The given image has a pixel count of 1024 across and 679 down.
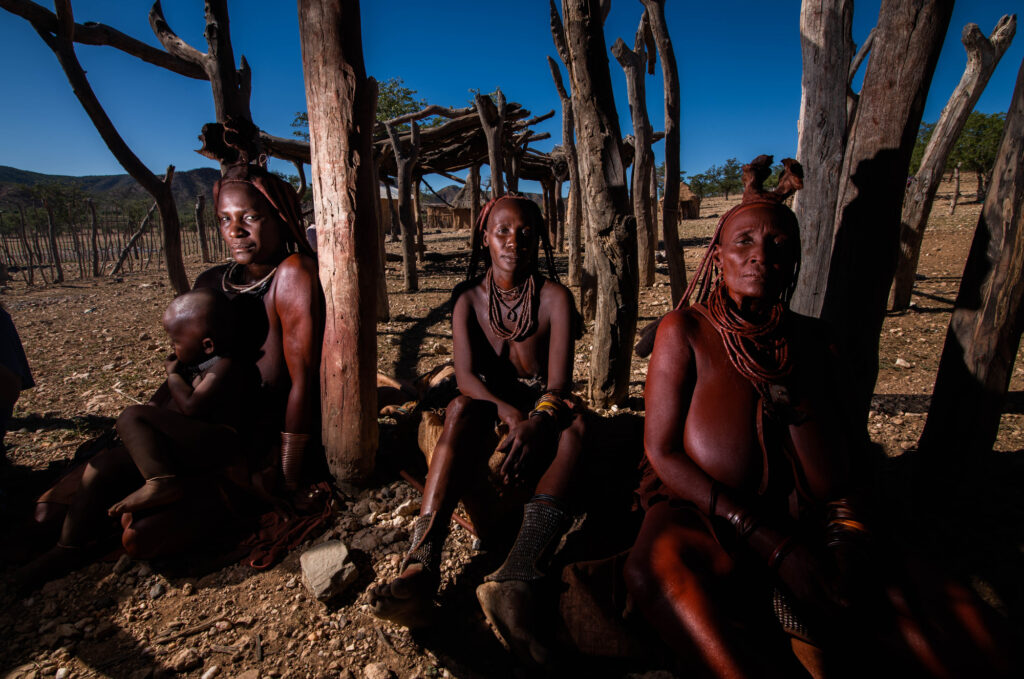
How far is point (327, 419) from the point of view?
2744mm

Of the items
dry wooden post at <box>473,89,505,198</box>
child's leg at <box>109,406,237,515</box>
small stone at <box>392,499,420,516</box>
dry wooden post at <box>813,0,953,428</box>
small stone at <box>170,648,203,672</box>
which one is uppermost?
dry wooden post at <box>473,89,505,198</box>

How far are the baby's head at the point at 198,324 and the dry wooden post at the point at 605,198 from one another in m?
2.47

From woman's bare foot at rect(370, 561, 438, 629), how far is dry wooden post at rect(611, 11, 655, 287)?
6.23m

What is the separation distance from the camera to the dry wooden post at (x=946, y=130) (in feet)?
20.2

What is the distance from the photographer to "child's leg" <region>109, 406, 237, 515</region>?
2.27 metres

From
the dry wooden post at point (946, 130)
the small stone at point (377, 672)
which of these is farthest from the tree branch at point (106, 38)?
the dry wooden post at point (946, 130)

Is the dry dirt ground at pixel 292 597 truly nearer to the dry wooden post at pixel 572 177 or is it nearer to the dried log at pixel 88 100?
the dried log at pixel 88 100

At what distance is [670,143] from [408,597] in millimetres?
6574

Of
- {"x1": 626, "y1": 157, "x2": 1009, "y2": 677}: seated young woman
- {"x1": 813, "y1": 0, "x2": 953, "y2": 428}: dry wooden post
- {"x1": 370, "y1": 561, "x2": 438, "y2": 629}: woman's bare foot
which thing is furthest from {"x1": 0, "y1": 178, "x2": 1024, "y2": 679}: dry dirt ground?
{"x1": 813, "y1": 0, "x2": 953, "y2": 428}: dry wooden post

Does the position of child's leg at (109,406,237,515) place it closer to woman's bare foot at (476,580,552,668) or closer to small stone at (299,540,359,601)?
small stone at (299,540,359,601)

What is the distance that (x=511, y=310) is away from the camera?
267 cm

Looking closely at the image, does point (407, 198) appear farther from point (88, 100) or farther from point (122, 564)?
point (122, 564)

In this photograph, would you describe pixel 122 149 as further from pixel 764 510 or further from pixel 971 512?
pixel 971 512

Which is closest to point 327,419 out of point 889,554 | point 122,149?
point 889,554
